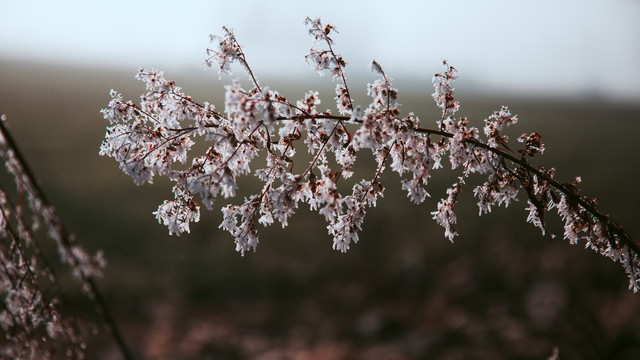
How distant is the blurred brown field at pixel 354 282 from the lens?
7602 mm

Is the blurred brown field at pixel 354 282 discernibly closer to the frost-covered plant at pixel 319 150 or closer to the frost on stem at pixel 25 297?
the frost-covered plant at pixel 319 150

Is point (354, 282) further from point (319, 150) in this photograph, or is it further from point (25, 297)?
point (25, 297)

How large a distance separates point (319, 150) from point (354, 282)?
27.2 feet

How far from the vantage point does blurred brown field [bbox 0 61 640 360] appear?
24.9ft

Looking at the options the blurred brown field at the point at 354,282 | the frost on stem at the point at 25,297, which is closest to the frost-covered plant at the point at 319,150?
the frost on stem at the point at 25,297

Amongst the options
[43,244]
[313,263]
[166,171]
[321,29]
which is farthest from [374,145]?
[43,244]

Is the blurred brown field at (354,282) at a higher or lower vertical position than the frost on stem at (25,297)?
higher

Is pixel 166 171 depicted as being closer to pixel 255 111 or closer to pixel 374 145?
pixel 255 111

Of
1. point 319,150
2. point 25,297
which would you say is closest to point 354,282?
point 319,150

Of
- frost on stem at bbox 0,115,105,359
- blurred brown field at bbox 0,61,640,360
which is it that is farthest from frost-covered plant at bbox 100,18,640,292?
blurred brown field at bbox 0,61,640,360

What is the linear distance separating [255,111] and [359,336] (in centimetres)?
718

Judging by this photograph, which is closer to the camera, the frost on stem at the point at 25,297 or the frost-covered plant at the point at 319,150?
the frost on stem at the point at 25,297

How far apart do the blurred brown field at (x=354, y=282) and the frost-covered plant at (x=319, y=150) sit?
3.92m

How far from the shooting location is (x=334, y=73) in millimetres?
2082
